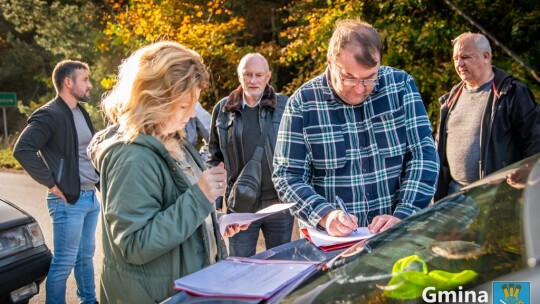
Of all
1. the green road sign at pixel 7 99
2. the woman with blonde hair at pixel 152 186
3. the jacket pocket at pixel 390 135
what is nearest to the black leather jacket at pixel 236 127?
the jacket pocket at pixel 390 135

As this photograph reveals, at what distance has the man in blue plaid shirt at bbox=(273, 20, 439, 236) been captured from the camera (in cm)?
250

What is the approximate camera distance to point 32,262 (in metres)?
3.88

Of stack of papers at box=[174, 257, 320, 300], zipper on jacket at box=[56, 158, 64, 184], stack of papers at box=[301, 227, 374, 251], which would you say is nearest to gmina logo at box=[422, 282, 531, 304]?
stack of papers at box=[174, 257, 320, 300]

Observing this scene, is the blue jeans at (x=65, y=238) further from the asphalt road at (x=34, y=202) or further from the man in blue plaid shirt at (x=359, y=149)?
the man in blue plaid shirt at (x=359, y=149)

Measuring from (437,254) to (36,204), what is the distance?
8609 millimetres

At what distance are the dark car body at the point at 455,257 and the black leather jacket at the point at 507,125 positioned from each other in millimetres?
2047

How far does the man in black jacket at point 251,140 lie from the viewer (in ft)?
13.3

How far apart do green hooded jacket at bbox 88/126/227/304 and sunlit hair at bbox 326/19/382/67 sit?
883 millimetres

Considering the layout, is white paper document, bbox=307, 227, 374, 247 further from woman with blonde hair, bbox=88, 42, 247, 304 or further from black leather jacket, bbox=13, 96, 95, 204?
black leather jacket, bbox=13, 96, 95, 204

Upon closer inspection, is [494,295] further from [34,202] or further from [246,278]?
[34,202]

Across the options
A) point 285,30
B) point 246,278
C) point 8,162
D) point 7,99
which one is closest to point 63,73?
point 246,278

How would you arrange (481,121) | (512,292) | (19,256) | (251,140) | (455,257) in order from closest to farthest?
1. (512,292)
2. (455,257)
3. (19,256)
4. (481,121)
5. (251,140)

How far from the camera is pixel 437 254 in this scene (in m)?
1.64

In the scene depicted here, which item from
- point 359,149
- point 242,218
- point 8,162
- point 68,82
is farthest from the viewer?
point 8,162
